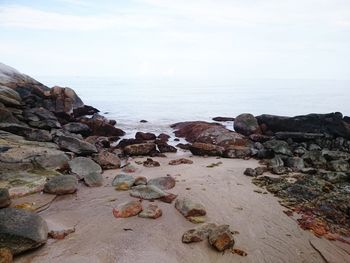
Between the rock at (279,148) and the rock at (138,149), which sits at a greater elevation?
the rock at (279,148)

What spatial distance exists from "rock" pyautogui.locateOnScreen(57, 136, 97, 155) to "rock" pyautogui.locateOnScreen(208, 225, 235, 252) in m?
7.26

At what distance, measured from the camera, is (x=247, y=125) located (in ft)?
60.8

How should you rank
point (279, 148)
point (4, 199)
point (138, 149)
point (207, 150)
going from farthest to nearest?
1. point (207, 150)
2. point (138, 149)
3. point (279, 148)
4. point (4, 199)

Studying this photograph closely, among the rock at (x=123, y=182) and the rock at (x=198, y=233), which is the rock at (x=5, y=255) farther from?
the rock at (x=123, y=182)

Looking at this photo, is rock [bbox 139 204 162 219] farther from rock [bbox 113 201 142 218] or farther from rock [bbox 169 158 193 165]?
rock [bbox 169 158 193 165]

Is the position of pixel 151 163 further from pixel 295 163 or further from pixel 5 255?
pixel 5 255

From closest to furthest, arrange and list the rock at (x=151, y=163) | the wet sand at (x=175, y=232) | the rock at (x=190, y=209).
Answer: the wet sand at (x=175, y=232)
the rock at (x=190, y=209)
the rock at (x=151, y=163)

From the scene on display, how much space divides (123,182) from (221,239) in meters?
3.87

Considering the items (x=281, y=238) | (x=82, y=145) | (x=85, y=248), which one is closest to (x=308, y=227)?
(x=281, y=238)

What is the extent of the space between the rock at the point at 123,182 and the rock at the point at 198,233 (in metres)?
2.96

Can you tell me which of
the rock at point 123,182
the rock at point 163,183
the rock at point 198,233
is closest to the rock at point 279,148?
the rock at point 163,183

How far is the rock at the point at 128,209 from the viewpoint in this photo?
270 inches

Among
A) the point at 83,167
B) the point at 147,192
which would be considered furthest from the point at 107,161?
the point at 147,192

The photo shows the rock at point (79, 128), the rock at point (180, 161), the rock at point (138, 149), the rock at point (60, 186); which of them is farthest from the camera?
the rock at point (79, 128)
